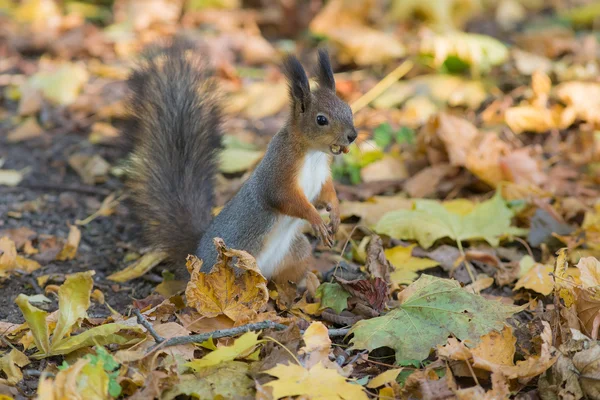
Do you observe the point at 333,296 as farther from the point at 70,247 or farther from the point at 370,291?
the point at 70,247

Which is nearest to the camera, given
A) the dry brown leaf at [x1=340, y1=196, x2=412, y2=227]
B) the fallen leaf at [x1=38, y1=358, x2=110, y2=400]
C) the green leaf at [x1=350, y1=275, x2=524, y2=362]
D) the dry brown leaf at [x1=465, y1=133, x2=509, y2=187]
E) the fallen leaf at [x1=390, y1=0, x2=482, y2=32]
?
the fallen leaf at [x1=38, y1=358, x2=110, y2=400]

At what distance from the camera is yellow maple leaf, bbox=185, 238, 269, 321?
2102 millimetres

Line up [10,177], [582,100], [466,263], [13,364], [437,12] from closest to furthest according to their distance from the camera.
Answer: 1. [13,364]
2. [466,263]
3. [10,177]
4. [582,100]
5. [437,12]

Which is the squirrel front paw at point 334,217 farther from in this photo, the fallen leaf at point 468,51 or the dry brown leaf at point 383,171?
the fallen leaf at point 468,51

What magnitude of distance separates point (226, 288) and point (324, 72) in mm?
792

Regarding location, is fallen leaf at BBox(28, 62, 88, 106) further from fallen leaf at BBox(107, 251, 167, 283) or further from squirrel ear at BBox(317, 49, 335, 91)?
squirrel ear at BBox(317, 49, 335, 91)

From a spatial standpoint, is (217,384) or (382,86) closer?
(217,384)

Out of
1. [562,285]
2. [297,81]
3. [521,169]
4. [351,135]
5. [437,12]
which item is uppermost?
[437,12]

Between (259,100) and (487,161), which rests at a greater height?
(259,100)

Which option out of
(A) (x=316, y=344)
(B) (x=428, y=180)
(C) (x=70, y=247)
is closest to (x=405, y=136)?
(B) (x=428, y=180)

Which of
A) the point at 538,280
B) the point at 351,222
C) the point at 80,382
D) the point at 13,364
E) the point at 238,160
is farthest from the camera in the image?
the point at 238,160

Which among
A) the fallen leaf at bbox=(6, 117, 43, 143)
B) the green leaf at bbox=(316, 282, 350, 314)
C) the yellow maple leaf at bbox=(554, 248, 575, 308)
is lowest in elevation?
the green leaf at bbox=(316, 282, 350, 314)

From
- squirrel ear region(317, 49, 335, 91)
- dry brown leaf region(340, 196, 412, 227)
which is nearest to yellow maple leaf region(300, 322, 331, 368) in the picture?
squirrel ear region(317, 49, 335, 91)

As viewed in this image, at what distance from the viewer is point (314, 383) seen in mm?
1686
